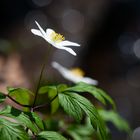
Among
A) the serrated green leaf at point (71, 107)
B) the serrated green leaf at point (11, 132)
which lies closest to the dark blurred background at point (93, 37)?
the serrated green leaf at point (71, 107)

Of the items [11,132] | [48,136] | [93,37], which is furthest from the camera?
[93,37]

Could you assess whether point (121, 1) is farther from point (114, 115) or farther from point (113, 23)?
point (114, 115)

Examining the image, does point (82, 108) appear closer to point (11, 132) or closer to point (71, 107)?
point (71, 107)

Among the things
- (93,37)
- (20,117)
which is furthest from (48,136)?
(93,37)

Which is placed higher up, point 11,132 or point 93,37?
point 11,132

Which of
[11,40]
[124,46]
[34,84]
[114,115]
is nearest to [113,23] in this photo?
[124,46]

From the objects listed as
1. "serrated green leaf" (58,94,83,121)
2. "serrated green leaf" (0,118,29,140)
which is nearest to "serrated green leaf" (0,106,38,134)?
"serrated green leaf" (0,118,29,140)
